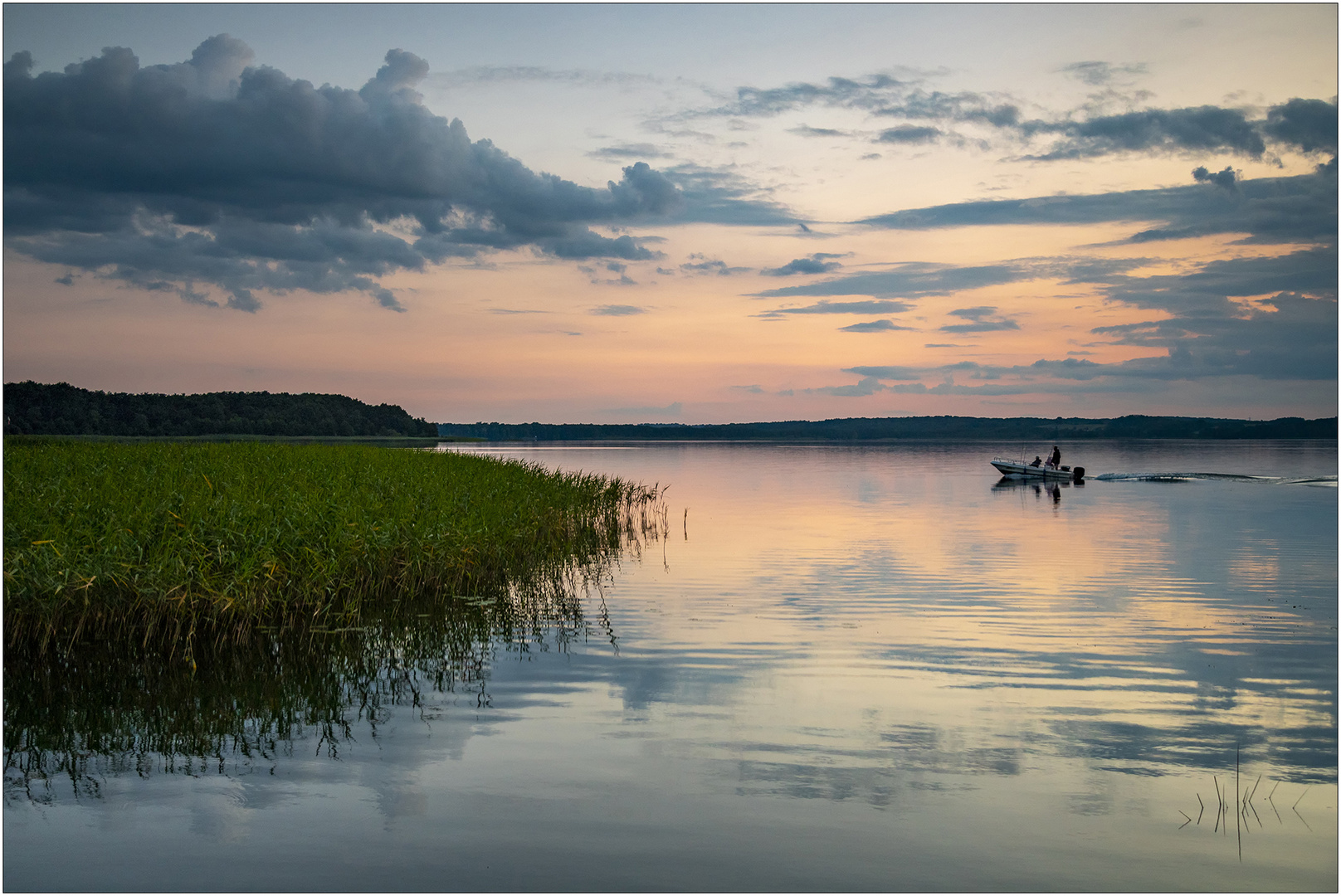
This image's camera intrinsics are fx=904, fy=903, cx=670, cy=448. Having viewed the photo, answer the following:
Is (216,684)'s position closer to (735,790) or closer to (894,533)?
(735,790)

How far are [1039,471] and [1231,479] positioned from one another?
37.5ft

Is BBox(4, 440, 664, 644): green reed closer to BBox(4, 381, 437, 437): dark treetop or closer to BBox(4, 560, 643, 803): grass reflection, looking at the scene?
BBox(4, 560, 643, 803): grass reflection

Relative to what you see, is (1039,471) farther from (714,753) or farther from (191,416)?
(191,416)

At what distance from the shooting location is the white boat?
5525 cm

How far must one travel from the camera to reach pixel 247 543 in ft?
45.3

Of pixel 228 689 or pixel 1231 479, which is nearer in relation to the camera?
pixel 228 689

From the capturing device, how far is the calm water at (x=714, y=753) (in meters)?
6.92

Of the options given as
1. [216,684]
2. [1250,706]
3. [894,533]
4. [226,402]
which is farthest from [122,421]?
[1250,706]

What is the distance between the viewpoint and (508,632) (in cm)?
1393

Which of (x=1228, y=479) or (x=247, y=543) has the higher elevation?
(x=1228, y=479)

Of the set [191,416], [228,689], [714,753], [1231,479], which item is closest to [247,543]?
[228,689]

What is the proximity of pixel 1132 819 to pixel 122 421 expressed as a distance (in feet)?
421

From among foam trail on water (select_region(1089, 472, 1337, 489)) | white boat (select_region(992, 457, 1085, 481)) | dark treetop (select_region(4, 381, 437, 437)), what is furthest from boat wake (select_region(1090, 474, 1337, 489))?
dark treetop (select_region(4, 381, 437, 437))

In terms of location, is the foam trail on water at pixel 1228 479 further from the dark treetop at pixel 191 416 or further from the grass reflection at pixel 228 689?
the dark treetop at pixel 191 416
